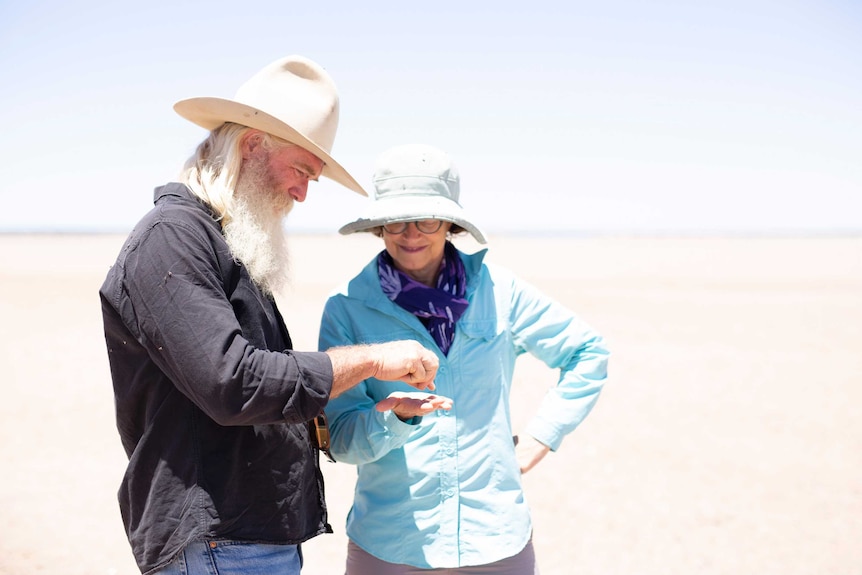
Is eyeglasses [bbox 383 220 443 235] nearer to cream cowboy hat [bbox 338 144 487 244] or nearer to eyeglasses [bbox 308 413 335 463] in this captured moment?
cream cowboy hat [bbox 338 144 487 244]

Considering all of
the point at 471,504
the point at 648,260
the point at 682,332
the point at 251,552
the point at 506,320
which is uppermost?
the point at 506,320

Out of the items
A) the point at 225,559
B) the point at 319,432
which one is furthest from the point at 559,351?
the point at 225,559

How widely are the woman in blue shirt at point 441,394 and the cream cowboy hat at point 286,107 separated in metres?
0.48

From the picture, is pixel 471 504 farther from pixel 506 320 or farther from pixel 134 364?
pixel 134 364

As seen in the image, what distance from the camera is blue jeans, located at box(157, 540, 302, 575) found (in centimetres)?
178

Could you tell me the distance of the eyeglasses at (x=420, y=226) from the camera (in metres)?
2.61

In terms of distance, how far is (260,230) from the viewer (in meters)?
1.99

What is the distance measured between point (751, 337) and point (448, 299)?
1199 cm

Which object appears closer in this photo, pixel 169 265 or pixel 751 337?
pixel 169 265

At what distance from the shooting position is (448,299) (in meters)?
2.52

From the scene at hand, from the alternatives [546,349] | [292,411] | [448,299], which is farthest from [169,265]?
[546,349]

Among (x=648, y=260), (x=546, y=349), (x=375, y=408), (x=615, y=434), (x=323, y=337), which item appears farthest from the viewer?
(x=648, y=260)

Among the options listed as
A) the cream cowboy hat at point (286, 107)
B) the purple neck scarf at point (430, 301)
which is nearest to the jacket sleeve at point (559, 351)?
the purple neck scarf at point (430, 301)

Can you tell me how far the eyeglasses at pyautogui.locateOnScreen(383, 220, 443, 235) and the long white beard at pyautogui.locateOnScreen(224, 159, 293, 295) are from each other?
0.55 metres
